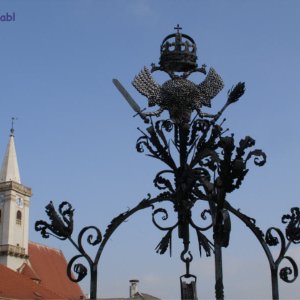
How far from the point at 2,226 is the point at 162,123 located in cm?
6727

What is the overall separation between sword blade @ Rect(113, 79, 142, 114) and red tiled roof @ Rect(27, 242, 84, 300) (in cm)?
6295

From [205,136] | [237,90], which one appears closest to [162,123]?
[205,136]

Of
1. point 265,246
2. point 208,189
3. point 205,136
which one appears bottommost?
point 265,246

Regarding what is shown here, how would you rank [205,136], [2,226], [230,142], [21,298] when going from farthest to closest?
[2,226]
[21,298]
[205,136]
[230,142]

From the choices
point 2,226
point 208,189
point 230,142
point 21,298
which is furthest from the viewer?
point 2,226

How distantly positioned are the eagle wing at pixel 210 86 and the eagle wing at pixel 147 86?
0.56m

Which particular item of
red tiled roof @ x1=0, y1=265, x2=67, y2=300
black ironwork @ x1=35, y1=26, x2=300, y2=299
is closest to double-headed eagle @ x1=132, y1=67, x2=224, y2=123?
black ironwork @ x1=35, y1=26, x2=300, y2=299

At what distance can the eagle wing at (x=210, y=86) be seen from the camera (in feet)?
25.9

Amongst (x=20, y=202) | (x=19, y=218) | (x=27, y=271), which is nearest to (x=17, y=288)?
(x=27, y=271)

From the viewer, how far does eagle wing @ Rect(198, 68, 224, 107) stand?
7.89 metres

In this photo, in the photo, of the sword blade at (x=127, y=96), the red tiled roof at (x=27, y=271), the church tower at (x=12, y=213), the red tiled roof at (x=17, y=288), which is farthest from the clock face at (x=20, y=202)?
the sword blade at (x=127, y=96)

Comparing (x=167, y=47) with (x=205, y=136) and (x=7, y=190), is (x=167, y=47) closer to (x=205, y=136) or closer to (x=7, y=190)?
(x=205, y=136)

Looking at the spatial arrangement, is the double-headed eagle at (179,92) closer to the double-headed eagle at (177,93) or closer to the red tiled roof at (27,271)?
the double-headed eagle at (177,93)

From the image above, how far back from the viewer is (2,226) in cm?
7206
